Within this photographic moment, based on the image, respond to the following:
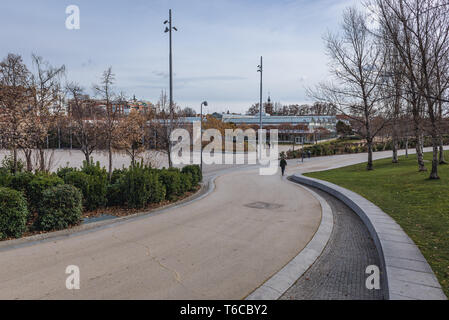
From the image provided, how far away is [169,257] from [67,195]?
411 cm

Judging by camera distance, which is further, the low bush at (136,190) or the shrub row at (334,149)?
the shrub row at (334,149)

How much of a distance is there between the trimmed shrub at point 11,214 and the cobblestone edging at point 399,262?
8.73 m

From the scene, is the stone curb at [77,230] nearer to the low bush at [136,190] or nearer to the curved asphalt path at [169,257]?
the curved asphalt path at [169,257]

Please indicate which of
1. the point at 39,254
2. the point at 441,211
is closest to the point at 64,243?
the point at 39,254

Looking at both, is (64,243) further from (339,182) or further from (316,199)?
(339,182)

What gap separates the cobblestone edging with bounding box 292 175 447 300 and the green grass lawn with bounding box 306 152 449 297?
188mm

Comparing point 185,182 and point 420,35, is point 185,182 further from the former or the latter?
point 420,35

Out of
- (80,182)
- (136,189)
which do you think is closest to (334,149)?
(136,189)

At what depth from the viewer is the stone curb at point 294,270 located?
5.29 metres

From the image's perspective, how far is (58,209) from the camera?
8.73 metres

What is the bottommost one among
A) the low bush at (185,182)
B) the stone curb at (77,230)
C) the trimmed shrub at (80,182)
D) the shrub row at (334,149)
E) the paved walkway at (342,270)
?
the paved walkway at (342,270)

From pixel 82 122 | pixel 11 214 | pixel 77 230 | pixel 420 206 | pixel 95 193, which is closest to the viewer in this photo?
pixel 11 214

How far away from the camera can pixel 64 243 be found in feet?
25.7

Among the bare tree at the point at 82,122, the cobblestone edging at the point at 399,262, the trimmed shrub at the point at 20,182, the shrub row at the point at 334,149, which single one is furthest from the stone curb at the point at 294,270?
the shrub row at the point at 334,149
